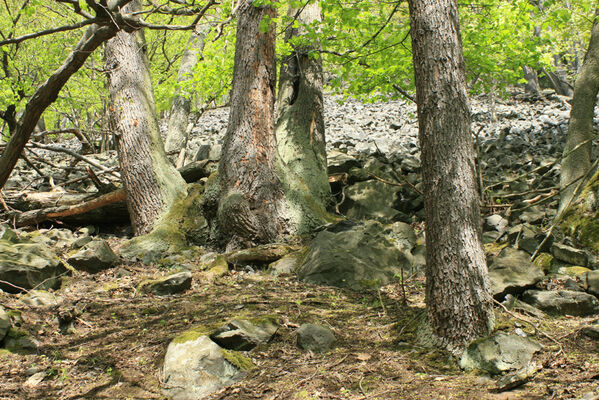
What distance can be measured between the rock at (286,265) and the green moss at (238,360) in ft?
7.31

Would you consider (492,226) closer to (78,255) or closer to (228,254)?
(228,254)

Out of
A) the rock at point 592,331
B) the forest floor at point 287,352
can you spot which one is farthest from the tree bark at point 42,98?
the rock at point 592,331

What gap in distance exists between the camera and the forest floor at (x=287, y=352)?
2555 millimetres

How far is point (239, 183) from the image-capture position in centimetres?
603

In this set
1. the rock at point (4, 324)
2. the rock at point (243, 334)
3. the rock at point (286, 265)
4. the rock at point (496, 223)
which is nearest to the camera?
the rock at point (243, 334)

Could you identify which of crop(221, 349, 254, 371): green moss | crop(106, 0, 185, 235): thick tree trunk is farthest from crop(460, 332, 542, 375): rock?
crop(106, 0, 185, 235): thick tree trunk

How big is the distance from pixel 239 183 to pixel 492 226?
345 centimetres

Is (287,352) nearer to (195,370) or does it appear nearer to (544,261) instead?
(195,370)

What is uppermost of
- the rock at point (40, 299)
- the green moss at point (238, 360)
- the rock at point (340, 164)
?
the rock at point (340, 164)

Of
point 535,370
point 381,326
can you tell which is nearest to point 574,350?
point 535,370

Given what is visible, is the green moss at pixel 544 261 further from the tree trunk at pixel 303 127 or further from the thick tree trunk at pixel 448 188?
the tree trunk at pixel 303 127

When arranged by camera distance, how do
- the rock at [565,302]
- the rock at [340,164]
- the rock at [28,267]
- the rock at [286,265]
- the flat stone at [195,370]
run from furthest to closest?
the rock at [340,164] → the rock at [286,265] → the rock at [28,267] → the rock at [565,302] → the flat stone at [195,370]

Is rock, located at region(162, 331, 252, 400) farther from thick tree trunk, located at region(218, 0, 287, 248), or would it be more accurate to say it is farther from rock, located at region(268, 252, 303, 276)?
thick tree trunk, located at region(218, 0, 287, 248)

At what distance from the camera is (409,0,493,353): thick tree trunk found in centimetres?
293
